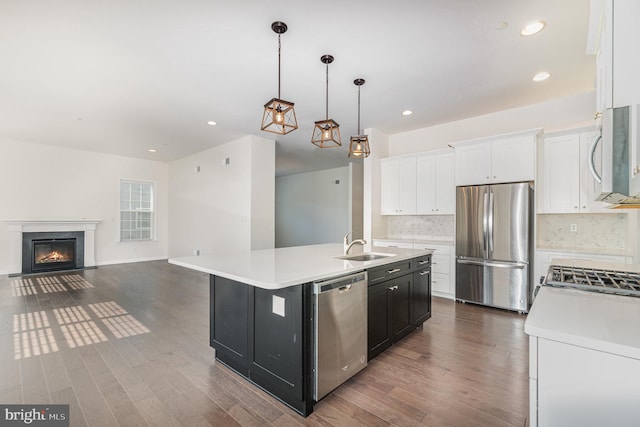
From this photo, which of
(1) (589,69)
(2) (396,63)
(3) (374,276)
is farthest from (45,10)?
(1) (589,69)

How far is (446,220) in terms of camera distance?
4.96 m

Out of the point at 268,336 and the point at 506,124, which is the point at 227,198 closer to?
the point at 268,336

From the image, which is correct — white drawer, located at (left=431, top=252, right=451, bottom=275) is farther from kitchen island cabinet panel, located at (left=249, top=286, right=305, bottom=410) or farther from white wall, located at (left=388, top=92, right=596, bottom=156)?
kitchen island cabinet panel, located at (left=249, top=286, right=305, bottom=410)

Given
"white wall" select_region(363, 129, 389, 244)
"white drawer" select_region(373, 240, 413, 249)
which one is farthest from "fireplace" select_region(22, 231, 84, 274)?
"white drawer" select_region(373, 240, 413, 249)

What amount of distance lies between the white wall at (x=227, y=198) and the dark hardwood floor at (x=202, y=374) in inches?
91.0

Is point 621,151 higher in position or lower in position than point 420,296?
higher

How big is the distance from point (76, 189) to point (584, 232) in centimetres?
995

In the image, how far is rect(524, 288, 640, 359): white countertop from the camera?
88 cm

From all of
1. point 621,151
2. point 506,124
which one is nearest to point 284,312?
point 621,151

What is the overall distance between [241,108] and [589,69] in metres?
4.27

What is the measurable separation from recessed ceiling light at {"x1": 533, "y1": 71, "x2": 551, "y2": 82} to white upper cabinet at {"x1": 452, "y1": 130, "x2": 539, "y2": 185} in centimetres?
62

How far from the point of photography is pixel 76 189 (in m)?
6.96

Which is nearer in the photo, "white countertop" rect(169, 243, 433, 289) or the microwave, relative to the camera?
the microwave

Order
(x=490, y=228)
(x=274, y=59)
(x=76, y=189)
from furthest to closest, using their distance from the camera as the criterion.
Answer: (x=76, y=189)
(x=490, y=228)
(x=274, y=59)
